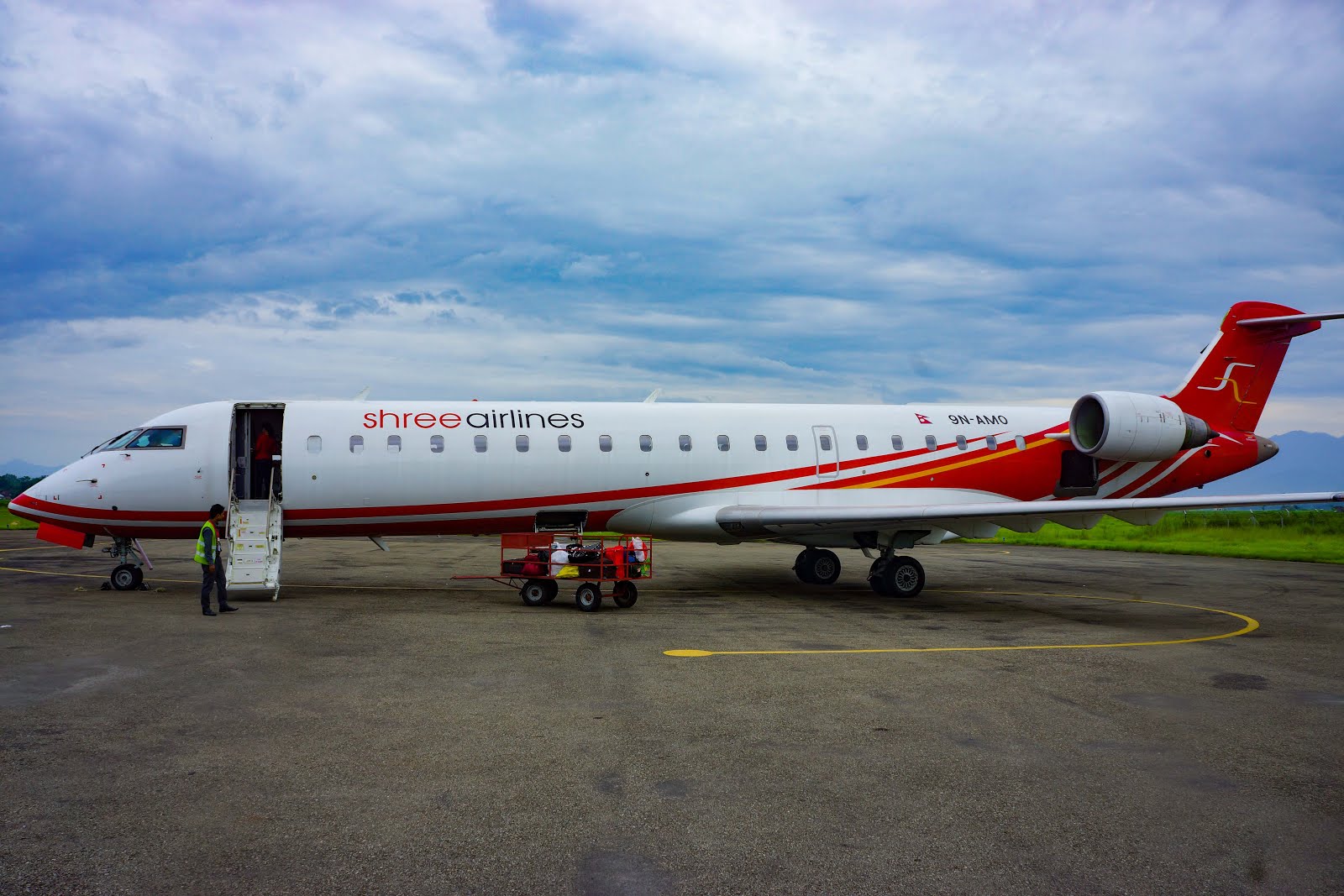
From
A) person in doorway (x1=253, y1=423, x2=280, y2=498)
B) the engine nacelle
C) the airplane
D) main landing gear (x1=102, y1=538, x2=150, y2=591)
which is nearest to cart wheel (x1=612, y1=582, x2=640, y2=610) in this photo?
the airplane

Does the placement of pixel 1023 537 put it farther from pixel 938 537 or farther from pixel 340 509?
pixel 340 509

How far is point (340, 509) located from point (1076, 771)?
1374cm

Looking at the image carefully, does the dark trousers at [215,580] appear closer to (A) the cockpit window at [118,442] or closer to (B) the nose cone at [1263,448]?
(A) the cockpit window at [118,442]

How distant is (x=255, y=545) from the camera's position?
15.9 meters

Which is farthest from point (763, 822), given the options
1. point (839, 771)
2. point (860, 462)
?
point (860, 462)

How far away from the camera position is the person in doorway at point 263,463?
1744 cm

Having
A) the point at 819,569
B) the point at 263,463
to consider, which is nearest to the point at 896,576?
the point at 819,569

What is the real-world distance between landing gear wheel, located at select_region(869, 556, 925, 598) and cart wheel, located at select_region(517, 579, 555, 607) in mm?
6543

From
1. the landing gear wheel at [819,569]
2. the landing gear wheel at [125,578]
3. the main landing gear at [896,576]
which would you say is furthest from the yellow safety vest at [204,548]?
the landing gear wheel at [819,569]

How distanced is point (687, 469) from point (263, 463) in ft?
27.4

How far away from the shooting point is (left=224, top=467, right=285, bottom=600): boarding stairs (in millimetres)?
15570

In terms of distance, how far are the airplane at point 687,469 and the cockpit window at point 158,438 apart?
0.10ft

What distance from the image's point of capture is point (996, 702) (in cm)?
873

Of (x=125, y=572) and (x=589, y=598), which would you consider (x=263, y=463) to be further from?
(x=589, y=598)
